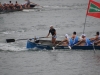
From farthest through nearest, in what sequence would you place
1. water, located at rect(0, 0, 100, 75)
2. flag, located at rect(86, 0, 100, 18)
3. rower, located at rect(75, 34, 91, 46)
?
1. flag, located at rect(86, 0, 100, 18)
2. rower, located at rect(75, 34, 91, 46)
3. water, located at rect(0, 0, 100, 75)

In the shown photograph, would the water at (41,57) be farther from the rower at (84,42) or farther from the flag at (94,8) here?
the flag at (94,8)

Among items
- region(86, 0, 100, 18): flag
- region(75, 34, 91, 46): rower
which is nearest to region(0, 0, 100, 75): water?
region(75, 34, 91, 46): rower

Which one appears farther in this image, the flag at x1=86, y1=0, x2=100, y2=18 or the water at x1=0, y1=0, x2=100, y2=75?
the flag at x1=86, y1=0, x2=100, y2=18

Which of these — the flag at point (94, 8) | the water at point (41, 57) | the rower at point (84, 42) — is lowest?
the water at point (41, 57)

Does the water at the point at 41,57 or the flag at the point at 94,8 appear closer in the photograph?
the water at the point at 41,57

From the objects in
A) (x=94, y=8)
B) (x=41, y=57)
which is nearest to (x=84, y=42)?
(x=94, y=8)

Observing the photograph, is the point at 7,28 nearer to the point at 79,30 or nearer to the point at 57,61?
the point at 79,30

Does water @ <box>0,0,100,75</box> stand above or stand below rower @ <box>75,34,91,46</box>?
below

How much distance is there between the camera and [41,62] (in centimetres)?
3578

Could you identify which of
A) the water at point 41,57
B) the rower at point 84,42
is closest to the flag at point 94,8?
the rower at point 84,42

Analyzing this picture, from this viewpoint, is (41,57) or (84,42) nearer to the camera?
(41,57)

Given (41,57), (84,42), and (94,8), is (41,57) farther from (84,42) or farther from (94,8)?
(94,8)

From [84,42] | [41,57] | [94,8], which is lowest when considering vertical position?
[41,57]

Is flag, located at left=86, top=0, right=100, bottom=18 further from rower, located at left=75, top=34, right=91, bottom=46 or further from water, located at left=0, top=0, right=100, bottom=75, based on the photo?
water, located at left=0, top=0, right=100, bottom=75
